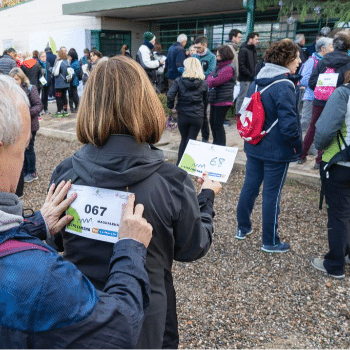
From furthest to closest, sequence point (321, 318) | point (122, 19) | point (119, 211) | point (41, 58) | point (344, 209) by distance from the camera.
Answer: point (122, 19) < point (41, 58) < point (344, 209) < point (321, 318) < point (119, 211)

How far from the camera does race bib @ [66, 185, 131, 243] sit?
4.57 ft

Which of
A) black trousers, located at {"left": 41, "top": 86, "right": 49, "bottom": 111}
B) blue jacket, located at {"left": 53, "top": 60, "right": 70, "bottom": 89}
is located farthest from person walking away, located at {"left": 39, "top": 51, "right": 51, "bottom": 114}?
blue jacket, located at {"left": 53, "top": 60, "right": 70, "bottom": 89}

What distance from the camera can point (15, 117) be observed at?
1.00 meters

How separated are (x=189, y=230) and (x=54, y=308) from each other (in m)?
0.71

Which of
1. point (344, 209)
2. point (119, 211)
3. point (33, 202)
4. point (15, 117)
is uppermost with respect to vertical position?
point (15, 117)

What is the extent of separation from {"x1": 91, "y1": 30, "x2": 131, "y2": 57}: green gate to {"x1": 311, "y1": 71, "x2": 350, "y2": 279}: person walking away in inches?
517

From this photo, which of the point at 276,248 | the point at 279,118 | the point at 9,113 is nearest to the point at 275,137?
the point at 279,118

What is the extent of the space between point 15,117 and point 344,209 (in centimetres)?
293

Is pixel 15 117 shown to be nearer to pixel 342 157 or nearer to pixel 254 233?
pixel 342 157

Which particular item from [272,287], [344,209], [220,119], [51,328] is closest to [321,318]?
[272,287]

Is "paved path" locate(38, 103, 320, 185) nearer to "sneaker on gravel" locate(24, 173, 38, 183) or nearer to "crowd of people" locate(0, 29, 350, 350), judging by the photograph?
"sneaker on gravel" locate(24, 173, 38, 183)

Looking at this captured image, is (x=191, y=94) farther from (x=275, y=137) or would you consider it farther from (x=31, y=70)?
(x=31, y=70)

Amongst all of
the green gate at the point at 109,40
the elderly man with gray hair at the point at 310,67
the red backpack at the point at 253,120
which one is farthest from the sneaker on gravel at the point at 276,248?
the green gate at the point at 109,40

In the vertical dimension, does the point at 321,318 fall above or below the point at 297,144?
below
